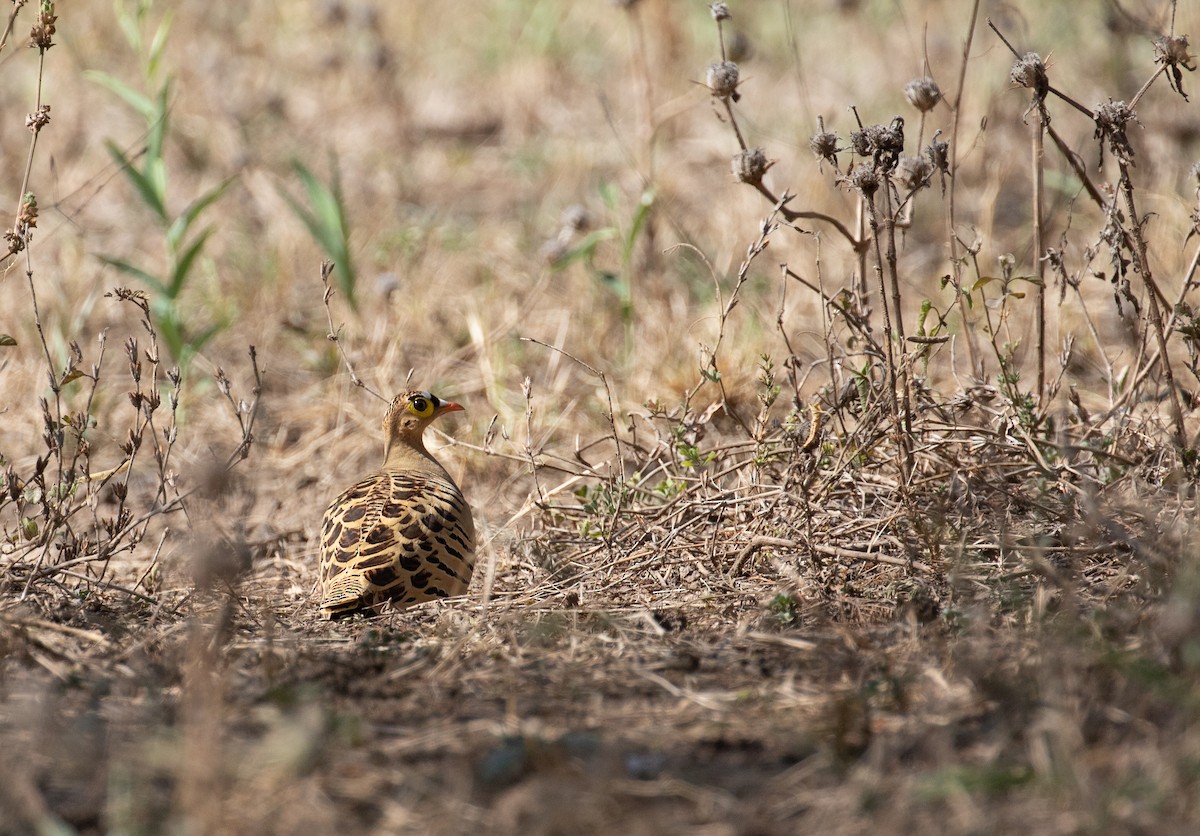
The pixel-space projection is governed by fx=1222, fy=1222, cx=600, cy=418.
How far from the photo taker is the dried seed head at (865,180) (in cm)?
312

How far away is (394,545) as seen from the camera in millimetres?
3730

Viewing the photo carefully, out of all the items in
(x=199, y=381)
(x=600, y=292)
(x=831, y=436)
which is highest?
(x=600, y=292)

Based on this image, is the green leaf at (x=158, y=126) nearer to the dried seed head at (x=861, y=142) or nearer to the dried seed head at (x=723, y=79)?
the dried seed head at (x=723, y=79)

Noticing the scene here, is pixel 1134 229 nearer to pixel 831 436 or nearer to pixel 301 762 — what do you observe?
pixel 831 436

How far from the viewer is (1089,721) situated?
92.4 inches

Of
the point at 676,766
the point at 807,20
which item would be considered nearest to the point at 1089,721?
the point at 676,766

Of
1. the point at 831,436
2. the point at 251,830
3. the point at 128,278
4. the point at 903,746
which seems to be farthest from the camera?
the point at 128,278

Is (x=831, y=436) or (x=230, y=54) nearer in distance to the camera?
(x=831, y=436)

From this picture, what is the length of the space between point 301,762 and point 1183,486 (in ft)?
7.62

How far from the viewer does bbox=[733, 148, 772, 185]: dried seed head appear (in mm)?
3346

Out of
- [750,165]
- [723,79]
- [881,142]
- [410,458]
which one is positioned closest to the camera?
[881,142]

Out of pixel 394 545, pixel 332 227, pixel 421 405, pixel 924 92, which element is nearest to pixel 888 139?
pixel 924 92

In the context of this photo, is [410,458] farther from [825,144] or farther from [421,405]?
[825,144]

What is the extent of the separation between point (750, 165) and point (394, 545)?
1.55 m
